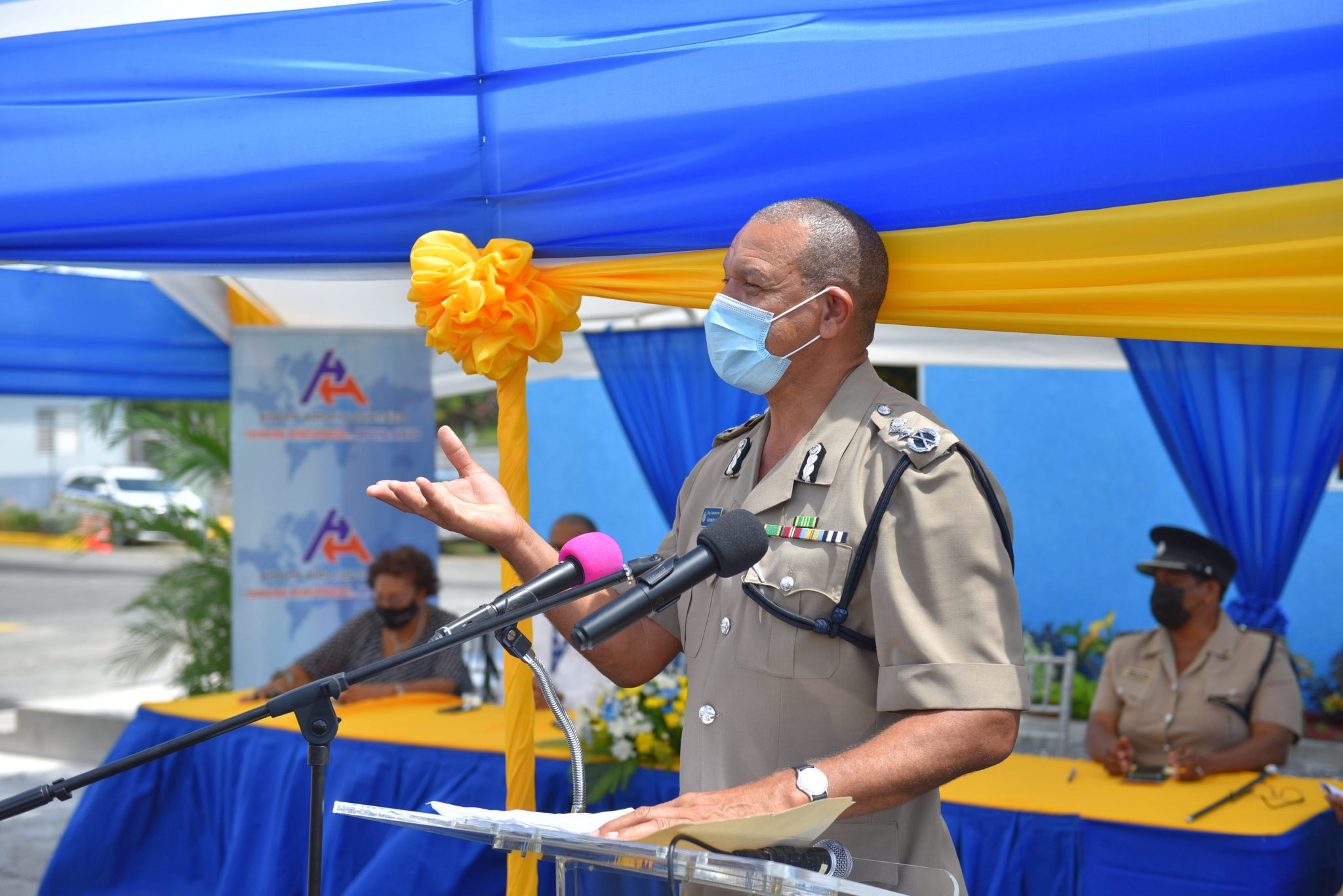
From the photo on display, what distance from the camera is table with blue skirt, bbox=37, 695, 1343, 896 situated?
11.3ft

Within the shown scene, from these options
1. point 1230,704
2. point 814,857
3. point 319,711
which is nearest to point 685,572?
point 814,857

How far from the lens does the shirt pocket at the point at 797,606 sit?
195 cm

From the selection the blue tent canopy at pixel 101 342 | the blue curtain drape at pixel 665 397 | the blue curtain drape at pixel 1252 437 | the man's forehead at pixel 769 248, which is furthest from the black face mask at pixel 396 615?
the man's forehead at pixel 769 248

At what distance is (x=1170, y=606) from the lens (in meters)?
4.82

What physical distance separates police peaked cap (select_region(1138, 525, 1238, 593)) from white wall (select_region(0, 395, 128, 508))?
2993 centimetres

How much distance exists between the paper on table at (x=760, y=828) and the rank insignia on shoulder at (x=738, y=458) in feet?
2.70

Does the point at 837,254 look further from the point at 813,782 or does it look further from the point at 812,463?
the point at 813,782

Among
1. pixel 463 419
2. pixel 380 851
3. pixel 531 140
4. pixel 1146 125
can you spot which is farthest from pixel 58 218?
pixel 463 419

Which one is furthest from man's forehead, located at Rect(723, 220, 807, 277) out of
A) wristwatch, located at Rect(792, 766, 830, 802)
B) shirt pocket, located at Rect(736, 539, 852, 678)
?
wristwatch, located at Rect(792, 766, 830, 802)

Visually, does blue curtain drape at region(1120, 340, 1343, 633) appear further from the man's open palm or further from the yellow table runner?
the man's open palm

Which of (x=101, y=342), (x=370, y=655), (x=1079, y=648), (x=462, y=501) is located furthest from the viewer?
(x=1079, y=648)

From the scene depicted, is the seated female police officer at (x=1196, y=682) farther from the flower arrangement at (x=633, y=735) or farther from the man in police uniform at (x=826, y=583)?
the man in police uniform at (x=826, y=583)

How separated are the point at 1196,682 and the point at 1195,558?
487mm

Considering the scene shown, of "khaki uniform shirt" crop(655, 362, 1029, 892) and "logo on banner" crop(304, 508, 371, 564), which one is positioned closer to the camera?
"khaki uniform shirt" crop(655, 362, 1029, 892)
